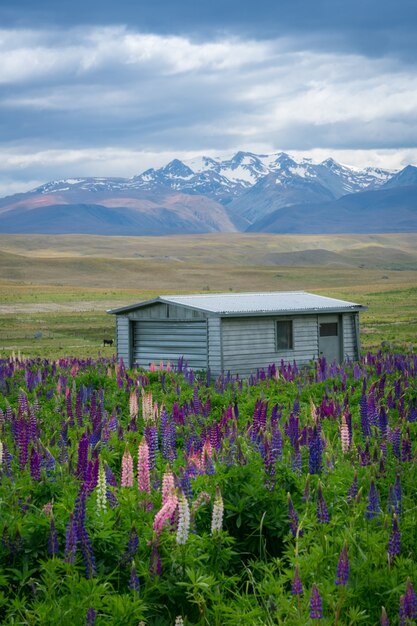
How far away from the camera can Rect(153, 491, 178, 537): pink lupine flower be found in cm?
722

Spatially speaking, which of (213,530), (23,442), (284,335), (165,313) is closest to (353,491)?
(213,530)

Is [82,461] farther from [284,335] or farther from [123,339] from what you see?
[123,339]

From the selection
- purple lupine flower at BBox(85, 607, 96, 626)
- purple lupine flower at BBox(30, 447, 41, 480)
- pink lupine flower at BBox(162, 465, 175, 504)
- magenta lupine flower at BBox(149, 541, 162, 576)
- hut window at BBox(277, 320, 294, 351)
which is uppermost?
hut window at BBox(277, 320, 294, 351)

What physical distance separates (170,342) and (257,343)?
2.73 m

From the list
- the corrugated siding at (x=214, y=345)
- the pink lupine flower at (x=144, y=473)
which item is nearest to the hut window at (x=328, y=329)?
the corrugated siding at (x=214, y=345)

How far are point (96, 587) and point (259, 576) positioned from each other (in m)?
1.90

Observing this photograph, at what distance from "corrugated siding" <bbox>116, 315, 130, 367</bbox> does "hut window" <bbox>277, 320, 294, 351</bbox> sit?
4.86 meters

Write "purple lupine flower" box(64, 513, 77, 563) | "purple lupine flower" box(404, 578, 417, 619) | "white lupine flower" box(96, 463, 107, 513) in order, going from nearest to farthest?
"purple lupine flower" box(404, 578, 417, 619), "purple lupine flower" box(64, 513, 77, 563), "white lupine flower" box(96, 463, 107, 513)

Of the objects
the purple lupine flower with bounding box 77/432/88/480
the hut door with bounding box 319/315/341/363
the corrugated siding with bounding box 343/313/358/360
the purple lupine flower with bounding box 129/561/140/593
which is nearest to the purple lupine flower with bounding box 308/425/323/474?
the purple lupine flower with bounding box 77/432/88/480

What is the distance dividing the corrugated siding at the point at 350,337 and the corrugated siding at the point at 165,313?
613 centimetres

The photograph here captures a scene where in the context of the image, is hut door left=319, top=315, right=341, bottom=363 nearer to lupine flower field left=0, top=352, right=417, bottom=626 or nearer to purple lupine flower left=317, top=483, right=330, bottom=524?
lupine flower field left=0, top=352, right=417, bottom=626

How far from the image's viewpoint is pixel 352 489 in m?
8.71

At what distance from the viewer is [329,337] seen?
3092 cm

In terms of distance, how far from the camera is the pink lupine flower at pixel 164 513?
7223 mm
